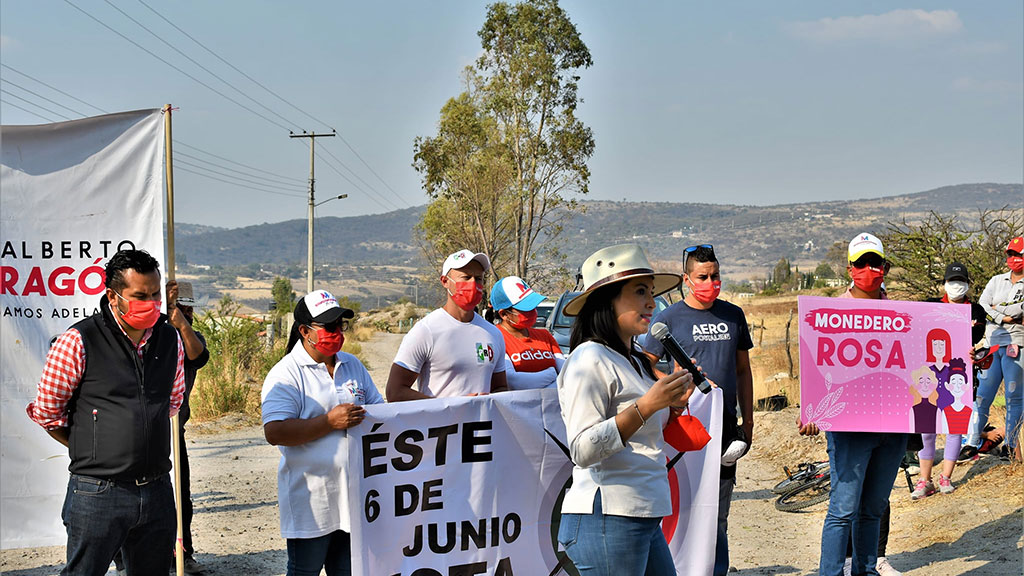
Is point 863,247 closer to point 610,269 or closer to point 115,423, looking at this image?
point 610,269

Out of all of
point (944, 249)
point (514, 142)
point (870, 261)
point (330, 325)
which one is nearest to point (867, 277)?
point (870, 261)

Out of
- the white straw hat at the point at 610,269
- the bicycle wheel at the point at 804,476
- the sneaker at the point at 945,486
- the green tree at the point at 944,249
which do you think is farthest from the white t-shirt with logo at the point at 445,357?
the green tree at the point at 944,249

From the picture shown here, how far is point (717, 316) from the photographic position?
6.13 metres

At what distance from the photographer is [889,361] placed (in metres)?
6.19

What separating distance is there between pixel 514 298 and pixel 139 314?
10.9 feet

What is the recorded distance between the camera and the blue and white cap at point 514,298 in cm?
734

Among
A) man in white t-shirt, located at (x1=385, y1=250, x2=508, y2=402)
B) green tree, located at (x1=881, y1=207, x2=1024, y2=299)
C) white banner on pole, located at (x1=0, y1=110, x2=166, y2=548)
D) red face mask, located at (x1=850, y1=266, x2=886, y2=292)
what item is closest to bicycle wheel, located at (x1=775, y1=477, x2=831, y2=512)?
red face mask, located at (x1=850, y1=266, x2=886, y2=292)

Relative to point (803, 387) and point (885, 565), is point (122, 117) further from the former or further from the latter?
point (885, 565)

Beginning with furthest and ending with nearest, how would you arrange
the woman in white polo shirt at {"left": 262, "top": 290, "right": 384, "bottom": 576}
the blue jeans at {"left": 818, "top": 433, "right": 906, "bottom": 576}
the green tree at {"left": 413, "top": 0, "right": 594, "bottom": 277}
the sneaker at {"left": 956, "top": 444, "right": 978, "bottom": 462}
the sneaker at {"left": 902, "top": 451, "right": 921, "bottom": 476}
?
the green tree at {"left": 413, "top": 0, "right": 594, "bottom": 277}, the sneaker at {"left": 902, "top": 451, "right": 921, "bottom": 476}, the sneaker at {"left": 956, "top": 444, "right": 978, "bottom": 462}, the blue jeans at {"left": 818, "top": 433, "right": 906, "bottom": 576}, the woman in white polo shirt at {"left": 262, "top": 290, "right": 384, "bottom": 576}

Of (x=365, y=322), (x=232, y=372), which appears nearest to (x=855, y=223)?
(x=365, y=322)

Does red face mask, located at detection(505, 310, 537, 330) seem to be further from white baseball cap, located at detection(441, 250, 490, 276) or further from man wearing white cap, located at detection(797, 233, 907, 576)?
man wearing white cap, located at detection(797, 233, 907, 576)

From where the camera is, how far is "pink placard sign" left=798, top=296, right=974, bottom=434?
236 inches

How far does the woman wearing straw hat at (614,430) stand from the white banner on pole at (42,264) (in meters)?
3.41

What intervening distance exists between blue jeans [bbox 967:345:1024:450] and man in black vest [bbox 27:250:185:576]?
7993 millimetres
